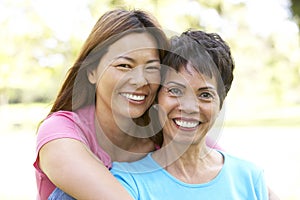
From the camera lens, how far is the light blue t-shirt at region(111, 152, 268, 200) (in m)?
1.92

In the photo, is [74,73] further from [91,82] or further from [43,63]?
[43,63]

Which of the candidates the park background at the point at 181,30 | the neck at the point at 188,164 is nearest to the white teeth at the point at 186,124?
the neck at the point at 188,164

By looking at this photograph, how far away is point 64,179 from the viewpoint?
1.90m

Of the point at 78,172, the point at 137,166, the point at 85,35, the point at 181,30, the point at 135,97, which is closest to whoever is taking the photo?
the point at 78,172

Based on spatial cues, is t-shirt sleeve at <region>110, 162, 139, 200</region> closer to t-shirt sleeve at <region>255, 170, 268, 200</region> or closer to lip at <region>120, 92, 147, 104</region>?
lip at <region>120, 92, 147, 104</region>

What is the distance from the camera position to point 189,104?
196cm

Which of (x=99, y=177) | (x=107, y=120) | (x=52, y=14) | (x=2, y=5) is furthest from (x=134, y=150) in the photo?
(x=2, y=5)

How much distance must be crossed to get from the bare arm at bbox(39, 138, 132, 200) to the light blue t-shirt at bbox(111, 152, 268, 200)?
63mm

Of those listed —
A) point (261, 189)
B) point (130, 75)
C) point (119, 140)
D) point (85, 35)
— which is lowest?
point (85, 35)

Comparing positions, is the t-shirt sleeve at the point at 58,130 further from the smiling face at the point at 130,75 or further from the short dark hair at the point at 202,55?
the short dark hair at the point at 202,55

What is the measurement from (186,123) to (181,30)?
5.31m

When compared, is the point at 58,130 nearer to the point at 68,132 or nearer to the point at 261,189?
the point at 68,132

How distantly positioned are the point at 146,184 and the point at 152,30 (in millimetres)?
637

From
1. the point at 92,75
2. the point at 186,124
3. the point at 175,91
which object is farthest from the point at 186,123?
the point at 92,75
